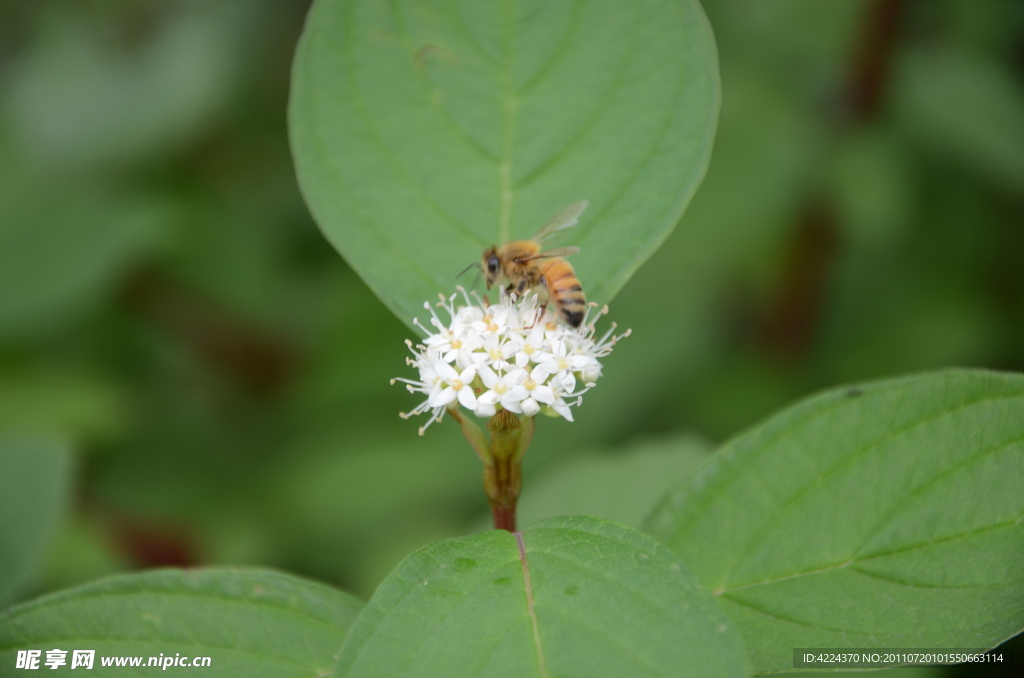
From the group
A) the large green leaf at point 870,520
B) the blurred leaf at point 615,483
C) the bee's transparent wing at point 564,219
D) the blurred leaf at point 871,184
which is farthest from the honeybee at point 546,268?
the blurred leaf at point 871,184

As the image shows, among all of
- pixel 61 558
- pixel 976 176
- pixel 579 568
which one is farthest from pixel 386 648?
pixel 976 176

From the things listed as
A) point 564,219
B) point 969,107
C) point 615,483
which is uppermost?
point 969,107

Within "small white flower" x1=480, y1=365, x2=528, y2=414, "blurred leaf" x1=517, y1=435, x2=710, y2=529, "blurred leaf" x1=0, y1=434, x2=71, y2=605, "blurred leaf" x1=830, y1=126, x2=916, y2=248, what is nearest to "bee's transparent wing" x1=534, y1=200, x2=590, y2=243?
"small white flower" x1=480, y1=365, x2=528, y2=414

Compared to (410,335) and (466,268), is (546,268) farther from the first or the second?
(410,335)

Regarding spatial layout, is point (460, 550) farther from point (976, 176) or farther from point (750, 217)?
point (976, 176)

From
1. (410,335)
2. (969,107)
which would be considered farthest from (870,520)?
(969,107)

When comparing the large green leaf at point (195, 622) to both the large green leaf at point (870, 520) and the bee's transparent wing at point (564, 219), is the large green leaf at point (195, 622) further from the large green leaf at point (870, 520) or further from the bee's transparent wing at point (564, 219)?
the bee's transparent wing at point (564, 219)

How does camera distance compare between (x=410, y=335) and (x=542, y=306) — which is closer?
(x=542, y=306)
